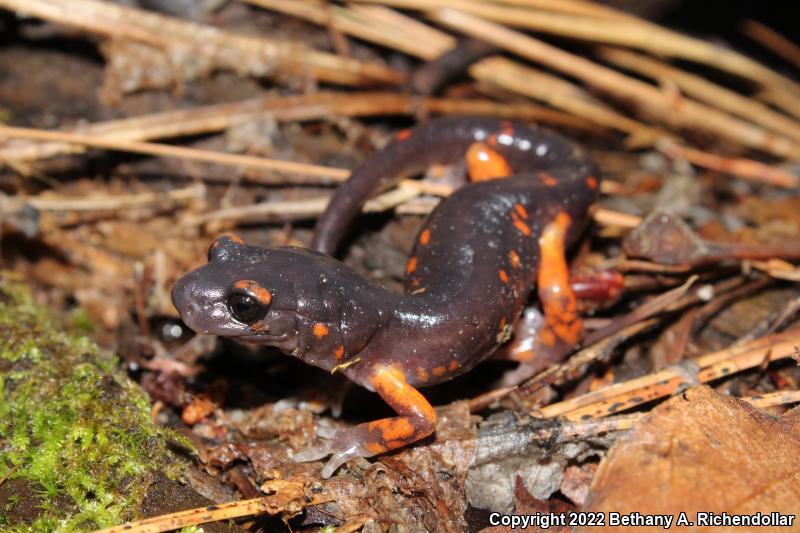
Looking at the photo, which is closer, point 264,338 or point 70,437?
point 70,437

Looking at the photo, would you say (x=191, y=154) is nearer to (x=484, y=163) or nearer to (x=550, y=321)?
(x=484, y=163)

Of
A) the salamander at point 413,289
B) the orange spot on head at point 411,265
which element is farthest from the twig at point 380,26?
the orange spot on head at point 411,265

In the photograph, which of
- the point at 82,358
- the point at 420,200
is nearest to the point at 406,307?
the point at 420,200

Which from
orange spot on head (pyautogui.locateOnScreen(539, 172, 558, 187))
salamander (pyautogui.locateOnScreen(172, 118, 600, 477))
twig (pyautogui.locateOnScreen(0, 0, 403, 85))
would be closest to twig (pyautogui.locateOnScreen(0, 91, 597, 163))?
twig (pyautogui.locateOnScreen(0, 0, 403, 85))

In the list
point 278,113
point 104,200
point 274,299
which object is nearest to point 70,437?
point 274,299

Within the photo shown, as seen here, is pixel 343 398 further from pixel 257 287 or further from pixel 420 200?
pixel 420 200
